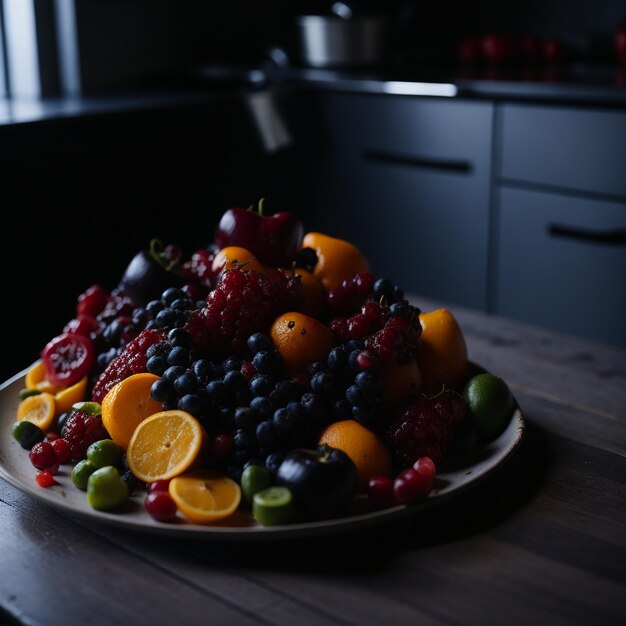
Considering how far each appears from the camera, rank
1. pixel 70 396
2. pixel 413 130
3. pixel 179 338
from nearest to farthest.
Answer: pixel 179 338, pixel 70 396, pixel 413 130

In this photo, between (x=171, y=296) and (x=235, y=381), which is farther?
(x=171, y=296)

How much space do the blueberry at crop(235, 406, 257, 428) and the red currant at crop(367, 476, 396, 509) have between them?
145 mm

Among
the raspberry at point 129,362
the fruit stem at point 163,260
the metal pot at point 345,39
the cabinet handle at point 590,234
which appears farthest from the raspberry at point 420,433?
the metal pot at point 345,39

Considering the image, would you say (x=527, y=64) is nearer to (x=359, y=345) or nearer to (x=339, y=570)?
(x=359, y=345)

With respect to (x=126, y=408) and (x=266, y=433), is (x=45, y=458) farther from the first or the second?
(x=266, y=433)

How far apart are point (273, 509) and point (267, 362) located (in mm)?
199

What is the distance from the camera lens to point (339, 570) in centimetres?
85

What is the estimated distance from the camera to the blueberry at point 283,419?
3.16ft

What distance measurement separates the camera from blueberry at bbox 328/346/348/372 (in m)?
1.03

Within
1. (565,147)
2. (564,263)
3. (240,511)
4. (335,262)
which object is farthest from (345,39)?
(240,511)

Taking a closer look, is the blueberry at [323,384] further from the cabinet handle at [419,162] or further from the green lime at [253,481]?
the cabinet handle at [419,162]

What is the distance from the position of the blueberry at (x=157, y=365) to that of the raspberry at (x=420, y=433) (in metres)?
→ 0.27

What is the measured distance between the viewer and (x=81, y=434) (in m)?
1.05

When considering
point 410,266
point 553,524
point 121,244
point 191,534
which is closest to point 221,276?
point 191,534
